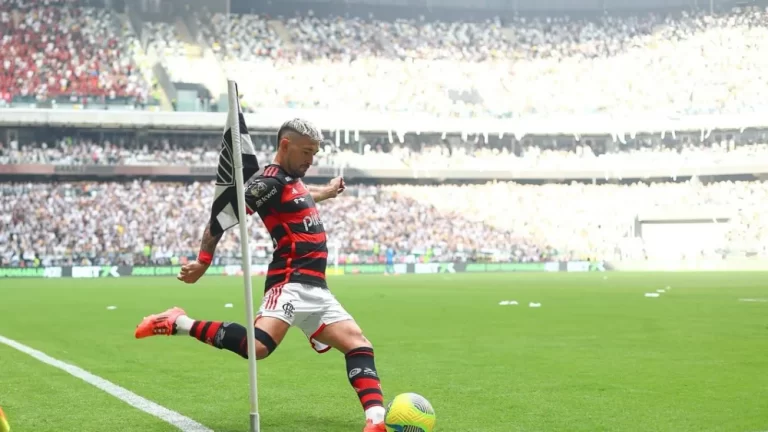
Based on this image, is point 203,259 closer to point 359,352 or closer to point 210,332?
point 210,332

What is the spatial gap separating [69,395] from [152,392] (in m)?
0.74

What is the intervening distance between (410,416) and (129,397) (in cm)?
333

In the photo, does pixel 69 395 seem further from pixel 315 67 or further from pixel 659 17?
pixel 659 17

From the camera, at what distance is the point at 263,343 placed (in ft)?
22.3

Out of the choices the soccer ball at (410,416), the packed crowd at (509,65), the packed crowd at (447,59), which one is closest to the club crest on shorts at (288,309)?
the soccer ball at (410,416)

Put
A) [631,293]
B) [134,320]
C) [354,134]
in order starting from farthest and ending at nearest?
[354,134] → [631,293] → [134,320]

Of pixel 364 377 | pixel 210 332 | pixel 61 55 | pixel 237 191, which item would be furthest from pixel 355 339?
pixel 61 55

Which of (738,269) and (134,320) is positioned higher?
(134,320)

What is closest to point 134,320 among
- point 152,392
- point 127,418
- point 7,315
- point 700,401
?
point 7,315

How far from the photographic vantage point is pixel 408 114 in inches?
2613

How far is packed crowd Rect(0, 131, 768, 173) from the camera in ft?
196

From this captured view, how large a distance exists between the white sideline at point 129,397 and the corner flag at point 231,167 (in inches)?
59.4

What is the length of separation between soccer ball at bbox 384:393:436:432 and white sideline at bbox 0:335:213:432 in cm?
139

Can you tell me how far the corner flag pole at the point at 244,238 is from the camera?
619 centimetres
